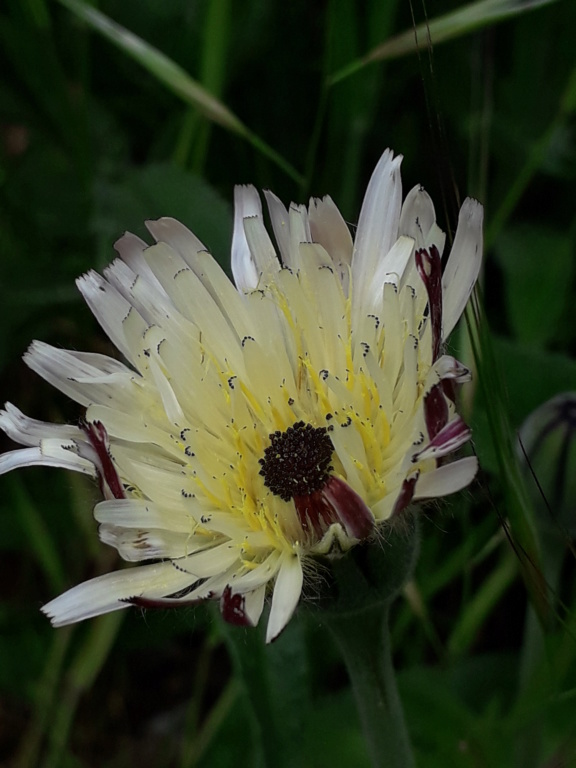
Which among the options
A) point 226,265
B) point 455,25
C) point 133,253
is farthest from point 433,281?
point 226,265

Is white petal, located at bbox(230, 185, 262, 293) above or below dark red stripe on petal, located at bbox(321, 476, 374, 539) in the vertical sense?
above

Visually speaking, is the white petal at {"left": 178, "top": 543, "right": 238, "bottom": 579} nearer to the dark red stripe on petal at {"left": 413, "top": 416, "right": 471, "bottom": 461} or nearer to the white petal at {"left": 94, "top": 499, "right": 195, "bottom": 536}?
the white petal at {"left": 94, "top": 499, "right": 195, "bottom": 536}

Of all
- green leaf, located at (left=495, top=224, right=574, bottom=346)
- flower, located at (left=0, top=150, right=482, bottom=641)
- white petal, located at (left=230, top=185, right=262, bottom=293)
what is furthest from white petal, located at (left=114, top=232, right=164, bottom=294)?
green leaf, located at (left=495, top=224, right=574, bottom=346)

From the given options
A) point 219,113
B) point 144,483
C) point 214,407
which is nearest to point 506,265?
point 219,113

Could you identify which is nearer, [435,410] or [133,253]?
[435,410]

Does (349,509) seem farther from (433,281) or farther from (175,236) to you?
(175,236)

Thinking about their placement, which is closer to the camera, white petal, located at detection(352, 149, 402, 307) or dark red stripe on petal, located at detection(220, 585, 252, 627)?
dark red stripe on petal, located at detection(220, 585, 252, 627)
